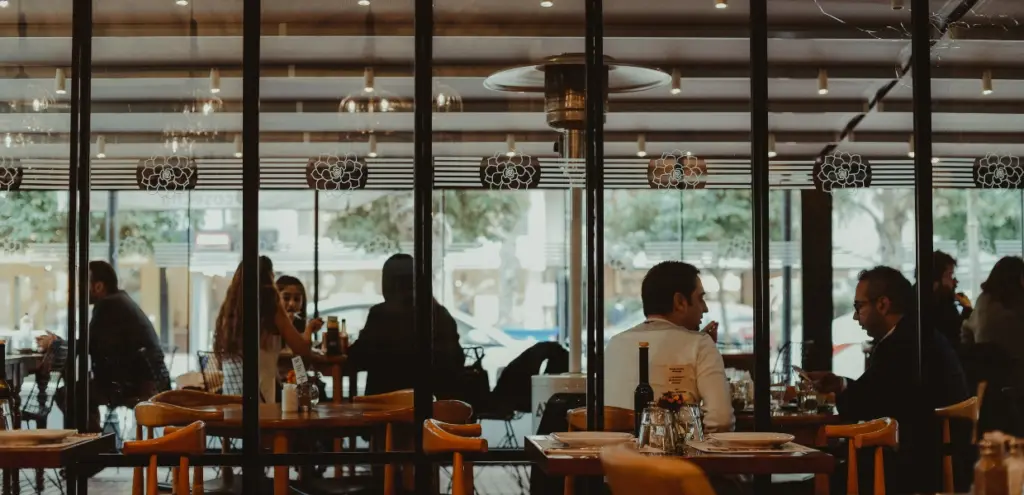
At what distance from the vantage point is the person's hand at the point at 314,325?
544 cm

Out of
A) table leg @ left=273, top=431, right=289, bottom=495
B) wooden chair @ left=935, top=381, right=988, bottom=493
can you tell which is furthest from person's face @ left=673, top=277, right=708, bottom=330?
table leg @ left=273, top=431, right=289, bottom=495

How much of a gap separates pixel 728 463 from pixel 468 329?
1875 millimetres

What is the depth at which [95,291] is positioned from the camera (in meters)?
5.35

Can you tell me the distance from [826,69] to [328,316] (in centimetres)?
274

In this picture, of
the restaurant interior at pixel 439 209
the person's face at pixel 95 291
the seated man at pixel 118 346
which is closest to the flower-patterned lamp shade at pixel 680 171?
the restaurant interior at pixel 439 209

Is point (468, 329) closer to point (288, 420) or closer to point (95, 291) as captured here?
point (288, 420)

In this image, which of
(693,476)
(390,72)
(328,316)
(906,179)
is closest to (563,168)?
(390,72)

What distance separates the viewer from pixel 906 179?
18.7 feet

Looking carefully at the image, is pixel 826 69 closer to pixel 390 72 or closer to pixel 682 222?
pixel 682 222

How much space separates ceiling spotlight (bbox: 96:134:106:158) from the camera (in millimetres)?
5355

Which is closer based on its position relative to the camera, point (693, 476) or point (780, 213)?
point (693, 476)

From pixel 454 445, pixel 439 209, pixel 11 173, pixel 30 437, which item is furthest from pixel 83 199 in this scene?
pixel 454 445

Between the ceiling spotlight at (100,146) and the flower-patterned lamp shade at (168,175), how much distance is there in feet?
0.58

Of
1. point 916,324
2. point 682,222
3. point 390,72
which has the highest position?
point 390,72
